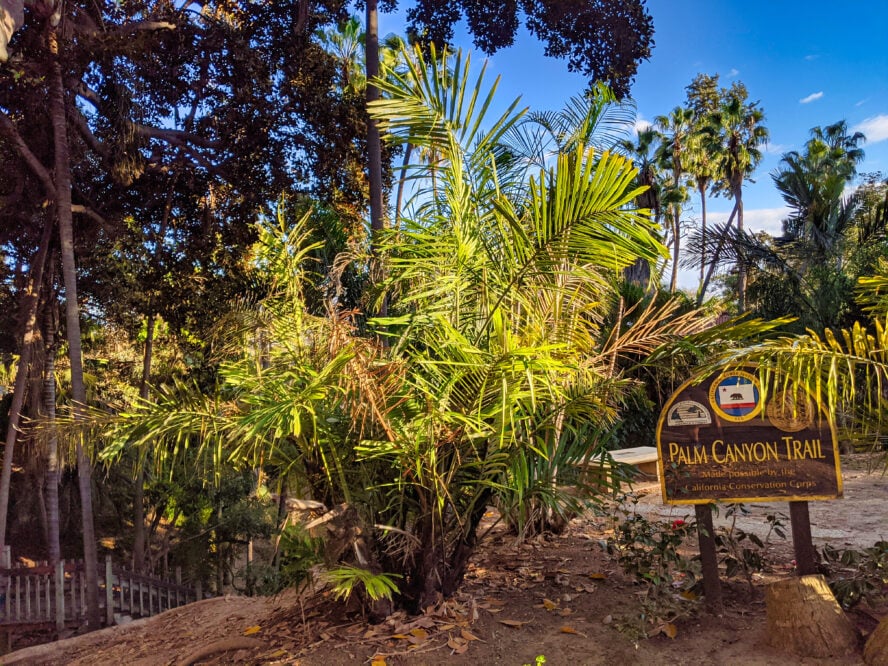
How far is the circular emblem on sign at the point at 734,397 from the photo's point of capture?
4090mm

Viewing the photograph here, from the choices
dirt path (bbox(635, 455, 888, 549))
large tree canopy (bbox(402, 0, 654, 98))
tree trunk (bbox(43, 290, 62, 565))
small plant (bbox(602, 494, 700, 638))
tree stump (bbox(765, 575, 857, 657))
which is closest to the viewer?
tree stump (bbox(765, 575, 857, 657))

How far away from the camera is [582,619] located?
430 centimetres

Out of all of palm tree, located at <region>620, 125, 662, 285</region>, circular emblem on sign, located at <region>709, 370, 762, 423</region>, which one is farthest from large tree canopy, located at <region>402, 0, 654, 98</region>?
circular emblem on sign, located at <region>709, 370, 762, 423</region>

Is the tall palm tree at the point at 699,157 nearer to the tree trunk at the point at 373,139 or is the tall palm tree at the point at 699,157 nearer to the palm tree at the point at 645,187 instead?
the palm tree at the point at 645,187

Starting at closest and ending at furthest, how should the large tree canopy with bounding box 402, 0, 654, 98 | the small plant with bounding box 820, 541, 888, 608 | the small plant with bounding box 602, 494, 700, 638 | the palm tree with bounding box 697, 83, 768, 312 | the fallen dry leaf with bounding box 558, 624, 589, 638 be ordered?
the small plant with bounding box 820, 541, 888, 608
the small plant with bounding box 602, 494, 700, 638
the fallen dry leaf with bounding box 558, 624, 589, 638
the large tree canopy with bounding box 402, 0, 654, 98
the palm tree with bounding box 697, 83, 768, 312

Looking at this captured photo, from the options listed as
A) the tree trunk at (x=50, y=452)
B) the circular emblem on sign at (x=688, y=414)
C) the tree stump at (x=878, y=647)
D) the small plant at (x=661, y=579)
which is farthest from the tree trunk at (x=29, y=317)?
the tree stump at (x=878, y=647)

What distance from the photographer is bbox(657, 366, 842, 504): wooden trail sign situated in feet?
13.0

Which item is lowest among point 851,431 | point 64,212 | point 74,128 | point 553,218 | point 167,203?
point 851,431

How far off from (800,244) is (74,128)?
13.6 m

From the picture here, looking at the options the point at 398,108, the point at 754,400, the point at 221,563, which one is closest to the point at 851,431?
the point at 754,400

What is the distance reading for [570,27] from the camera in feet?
33.7

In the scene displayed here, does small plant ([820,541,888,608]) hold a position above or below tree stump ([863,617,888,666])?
above

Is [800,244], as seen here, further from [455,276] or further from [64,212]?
[64,212]

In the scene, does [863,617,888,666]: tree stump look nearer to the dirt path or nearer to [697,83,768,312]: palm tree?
the dirt path
